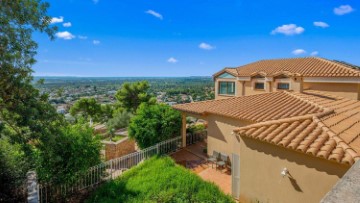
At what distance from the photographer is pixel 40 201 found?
9898mm

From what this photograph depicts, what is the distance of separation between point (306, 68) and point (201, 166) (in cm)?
1689

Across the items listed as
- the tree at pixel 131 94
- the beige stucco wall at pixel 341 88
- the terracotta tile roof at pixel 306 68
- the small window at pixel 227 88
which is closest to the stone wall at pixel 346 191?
the terracotta tile roof at pixel 306 68

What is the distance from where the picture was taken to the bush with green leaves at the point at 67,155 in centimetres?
1006

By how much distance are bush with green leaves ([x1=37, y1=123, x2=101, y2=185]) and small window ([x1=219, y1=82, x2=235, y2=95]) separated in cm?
2086

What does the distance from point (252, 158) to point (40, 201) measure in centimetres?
935

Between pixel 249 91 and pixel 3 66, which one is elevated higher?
A: pixel 3 66

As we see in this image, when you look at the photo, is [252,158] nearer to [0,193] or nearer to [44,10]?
[0,193]

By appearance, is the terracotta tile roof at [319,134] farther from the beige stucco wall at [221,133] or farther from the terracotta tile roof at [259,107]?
the beige stucco wall at [221,133]

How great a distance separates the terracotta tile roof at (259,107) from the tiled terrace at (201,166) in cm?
327

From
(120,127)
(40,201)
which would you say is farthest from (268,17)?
(40,201)

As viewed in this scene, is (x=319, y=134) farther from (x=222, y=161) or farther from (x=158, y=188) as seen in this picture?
(x=158, y=188)

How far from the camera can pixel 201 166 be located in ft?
50.7

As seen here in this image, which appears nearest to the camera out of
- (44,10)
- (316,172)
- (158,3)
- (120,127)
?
(316,172)

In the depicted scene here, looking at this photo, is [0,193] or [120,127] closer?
[0,193]
